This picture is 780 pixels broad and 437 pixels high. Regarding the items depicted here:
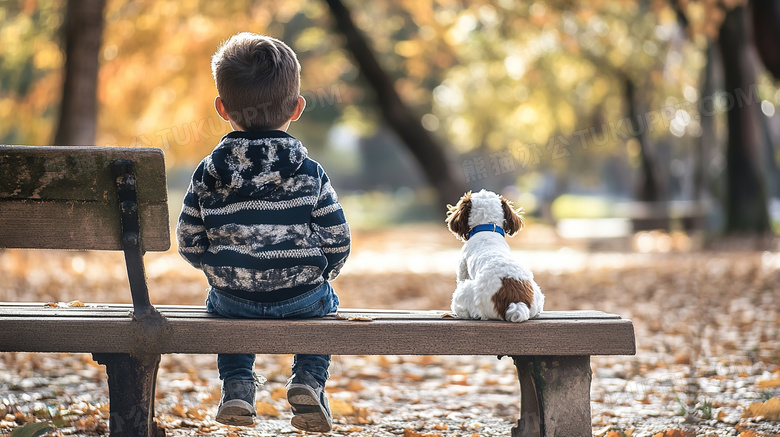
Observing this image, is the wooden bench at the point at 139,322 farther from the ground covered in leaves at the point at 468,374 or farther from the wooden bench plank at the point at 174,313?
the ground covered in leaves at the point at 468,374

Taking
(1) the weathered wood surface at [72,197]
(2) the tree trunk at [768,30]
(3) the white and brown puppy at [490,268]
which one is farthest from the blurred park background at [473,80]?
(3) the white and brown puppy at [490,268]

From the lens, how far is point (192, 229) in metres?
2.93

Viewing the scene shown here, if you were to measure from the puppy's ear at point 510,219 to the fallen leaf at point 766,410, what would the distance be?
1.53 m

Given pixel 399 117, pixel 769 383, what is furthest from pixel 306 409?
pixel 399 117

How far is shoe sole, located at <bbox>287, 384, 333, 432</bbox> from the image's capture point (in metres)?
2.90

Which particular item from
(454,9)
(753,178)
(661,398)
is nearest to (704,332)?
(661,398)

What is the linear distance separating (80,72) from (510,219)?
9.08m

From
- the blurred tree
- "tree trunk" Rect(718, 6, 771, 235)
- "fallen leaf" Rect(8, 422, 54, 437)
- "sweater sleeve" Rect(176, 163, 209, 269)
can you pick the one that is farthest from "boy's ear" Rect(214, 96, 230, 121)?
"tree trunk" Rect(718, 6, 771, 235)

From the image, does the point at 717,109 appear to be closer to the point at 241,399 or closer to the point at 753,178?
the point at 753,178

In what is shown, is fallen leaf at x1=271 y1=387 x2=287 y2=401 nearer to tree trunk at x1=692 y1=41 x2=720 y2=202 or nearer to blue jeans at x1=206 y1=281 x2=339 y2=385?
blue jeans at x1=206 y1=281 x2=339 y2=385

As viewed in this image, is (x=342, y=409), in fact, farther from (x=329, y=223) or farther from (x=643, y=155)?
(x=643, y=155)

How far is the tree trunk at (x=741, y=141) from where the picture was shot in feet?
47.1

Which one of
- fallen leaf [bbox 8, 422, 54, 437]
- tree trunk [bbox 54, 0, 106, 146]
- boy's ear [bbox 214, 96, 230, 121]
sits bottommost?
fallen leaf [bbox 8, 422, 54, 437]

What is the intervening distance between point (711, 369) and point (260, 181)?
3424mm
